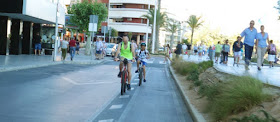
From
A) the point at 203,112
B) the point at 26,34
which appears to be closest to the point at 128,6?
the point at 26,34

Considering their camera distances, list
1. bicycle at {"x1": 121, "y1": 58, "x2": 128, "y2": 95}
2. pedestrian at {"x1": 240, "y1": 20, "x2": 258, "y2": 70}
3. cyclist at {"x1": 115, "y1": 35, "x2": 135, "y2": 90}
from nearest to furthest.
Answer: bicycle at {"x1": 121, "y1": 58, "x2": 128, "y2": 95} < cyclist at {"x1": 115, "y1": 35, "x2": 135, "y2": 90} < pedestrian at {"x1": 240, "y1": 20, "x2": 258, "y2": 70}

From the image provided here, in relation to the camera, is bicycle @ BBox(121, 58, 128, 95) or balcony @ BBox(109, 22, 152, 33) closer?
bicycle @ BBox(121, 58, 128, 95)

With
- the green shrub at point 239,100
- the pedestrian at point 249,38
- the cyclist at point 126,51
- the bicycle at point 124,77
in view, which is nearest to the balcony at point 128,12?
the pedestrian at point 249,38

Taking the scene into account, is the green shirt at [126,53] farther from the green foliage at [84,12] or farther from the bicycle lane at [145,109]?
the green foliage at [84,12]

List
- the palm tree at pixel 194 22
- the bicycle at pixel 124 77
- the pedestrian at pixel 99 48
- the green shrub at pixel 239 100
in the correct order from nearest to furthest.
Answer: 1. the green shrub at pixel 239 100
2. the bicycle at pixel 124 77
3. the pedestrian at pixel 99 48
4. the palm tree at pixel 194 22

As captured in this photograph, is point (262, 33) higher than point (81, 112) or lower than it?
higher

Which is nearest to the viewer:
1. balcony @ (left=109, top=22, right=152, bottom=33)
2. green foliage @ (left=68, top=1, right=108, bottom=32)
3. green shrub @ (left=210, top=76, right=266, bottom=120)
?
green shrub @ (left=210, top=76, right=266, bottom=120)

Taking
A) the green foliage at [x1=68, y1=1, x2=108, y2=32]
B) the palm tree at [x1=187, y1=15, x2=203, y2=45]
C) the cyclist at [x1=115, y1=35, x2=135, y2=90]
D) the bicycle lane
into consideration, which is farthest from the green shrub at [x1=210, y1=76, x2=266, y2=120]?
the palm tree at [x1=187, y1=15, x2=203, y2=45]

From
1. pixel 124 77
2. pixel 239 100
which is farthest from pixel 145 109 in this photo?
pixel 239 100

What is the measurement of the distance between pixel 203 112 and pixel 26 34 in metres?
27.3

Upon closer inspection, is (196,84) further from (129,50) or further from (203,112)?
(203,112)

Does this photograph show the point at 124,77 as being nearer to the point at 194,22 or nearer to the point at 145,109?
the point at 145,109

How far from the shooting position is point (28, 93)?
31.7 ft

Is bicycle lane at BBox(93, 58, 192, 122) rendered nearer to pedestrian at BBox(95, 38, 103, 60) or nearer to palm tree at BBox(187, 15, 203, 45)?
pedestrian at BBox(95, 38, 103, 60)
